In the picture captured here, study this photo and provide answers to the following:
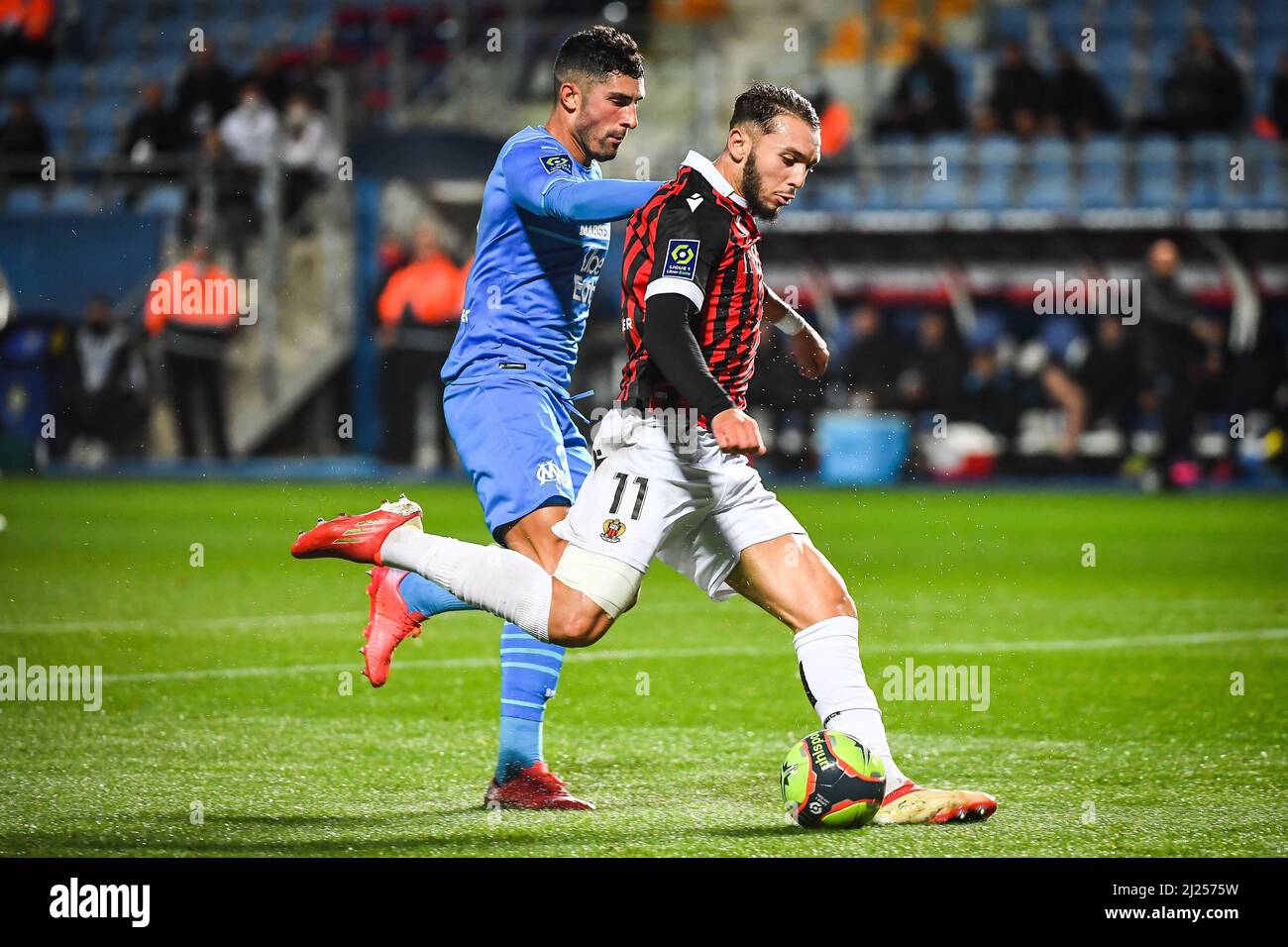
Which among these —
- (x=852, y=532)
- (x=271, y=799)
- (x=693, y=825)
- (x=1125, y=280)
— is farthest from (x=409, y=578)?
(x=1125, y=280)

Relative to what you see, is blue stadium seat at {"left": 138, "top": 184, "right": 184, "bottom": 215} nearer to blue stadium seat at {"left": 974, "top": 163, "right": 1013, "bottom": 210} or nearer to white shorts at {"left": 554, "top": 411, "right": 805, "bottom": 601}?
blue stadium seat at {"left": 974, "top": 163, "right": 1013, "bottom": 210}

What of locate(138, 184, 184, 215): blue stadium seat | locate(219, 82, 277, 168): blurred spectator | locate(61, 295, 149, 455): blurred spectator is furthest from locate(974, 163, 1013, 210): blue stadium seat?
locate(61, 295, 149, 455): blurred spectator

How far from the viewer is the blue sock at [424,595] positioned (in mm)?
5531

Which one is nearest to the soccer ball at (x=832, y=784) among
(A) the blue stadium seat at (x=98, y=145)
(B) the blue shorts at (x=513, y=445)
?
(B) the blue shorts at (x=513, y=445)

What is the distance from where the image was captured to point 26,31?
24.5 m

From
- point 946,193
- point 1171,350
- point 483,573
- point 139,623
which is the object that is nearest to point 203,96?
point 946,193

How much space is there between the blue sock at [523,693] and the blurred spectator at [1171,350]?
1277cm

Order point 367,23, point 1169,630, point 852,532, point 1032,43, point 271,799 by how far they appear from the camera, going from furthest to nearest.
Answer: point 367,23 → point 1032,43 → point 852,532 → point 1169,630 → point 271,799

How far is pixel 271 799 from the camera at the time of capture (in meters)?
5.25

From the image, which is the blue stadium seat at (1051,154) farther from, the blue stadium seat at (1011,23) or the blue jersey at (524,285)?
the blue jersey at (524,285)

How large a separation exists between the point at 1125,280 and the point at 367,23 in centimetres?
1076

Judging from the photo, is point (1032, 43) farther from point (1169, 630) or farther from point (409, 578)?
point (409, 578)

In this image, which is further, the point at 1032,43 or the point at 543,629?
the point at 1032,43

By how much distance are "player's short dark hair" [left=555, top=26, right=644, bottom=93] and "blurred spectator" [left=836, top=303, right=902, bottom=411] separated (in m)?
13.5
